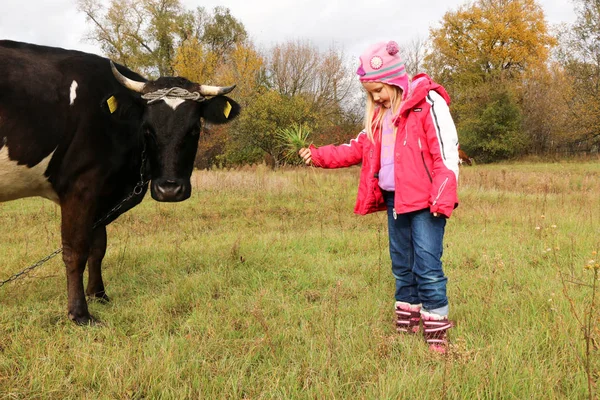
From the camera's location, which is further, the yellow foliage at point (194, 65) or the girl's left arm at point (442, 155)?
the yellow foliage at point (194, 65)

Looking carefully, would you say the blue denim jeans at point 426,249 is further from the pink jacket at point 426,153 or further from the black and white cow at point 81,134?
the black and white cow at point 81,134

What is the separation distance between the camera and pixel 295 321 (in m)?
3.29

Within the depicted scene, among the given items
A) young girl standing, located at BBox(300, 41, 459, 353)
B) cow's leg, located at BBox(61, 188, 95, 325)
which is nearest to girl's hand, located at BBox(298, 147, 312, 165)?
young girl standing, located at BBox(300, 41, 459, 353)

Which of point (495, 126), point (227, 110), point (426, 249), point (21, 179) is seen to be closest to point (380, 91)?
point (426, 249)

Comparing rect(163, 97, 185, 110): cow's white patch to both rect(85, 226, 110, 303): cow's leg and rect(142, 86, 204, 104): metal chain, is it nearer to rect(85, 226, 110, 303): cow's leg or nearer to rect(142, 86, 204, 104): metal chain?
rect(142, 86, 204, 104): metal chain

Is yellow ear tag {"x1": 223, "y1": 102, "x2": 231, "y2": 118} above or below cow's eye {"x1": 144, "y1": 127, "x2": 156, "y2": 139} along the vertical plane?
above

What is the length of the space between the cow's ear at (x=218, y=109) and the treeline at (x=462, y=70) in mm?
20161

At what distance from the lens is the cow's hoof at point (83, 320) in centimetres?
346

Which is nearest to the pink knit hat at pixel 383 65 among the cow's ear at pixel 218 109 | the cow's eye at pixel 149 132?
the cow's ear at pixel 218 109

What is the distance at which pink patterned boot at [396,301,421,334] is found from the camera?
3.20 meters

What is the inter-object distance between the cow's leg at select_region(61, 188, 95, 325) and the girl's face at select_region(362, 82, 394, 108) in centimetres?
253

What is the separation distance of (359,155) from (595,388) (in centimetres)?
212

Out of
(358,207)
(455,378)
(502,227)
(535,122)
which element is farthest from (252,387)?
(535,122)

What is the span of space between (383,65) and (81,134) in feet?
8.42
